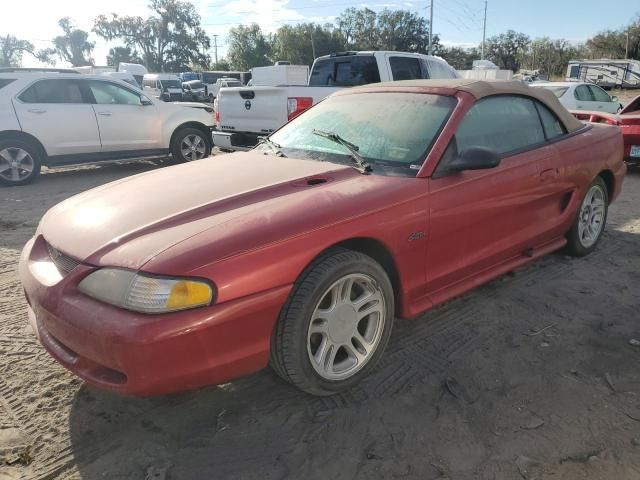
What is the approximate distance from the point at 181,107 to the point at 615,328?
8.07m

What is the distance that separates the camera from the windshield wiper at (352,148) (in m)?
2.93

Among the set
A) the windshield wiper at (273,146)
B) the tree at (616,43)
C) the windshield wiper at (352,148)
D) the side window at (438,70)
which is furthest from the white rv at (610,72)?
the windshield wiper at (352,148)

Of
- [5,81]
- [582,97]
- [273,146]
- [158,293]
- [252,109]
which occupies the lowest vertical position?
[582,97]

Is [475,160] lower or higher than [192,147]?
higher

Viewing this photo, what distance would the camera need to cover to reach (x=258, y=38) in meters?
76.8

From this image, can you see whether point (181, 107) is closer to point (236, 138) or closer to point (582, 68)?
point (236, 138)

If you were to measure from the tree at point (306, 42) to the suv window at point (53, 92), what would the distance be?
65.4 m

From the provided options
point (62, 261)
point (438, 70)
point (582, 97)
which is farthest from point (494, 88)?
point (582, 97)

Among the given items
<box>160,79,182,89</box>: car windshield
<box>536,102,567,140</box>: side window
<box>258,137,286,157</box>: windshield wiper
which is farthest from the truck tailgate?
<box>160,79,182,89</box>: car windshield

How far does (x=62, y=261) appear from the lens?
2.41 meters

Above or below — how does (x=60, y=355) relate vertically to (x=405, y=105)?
below

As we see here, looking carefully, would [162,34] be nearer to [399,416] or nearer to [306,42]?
[306,42]

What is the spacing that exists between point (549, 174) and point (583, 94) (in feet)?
34.3

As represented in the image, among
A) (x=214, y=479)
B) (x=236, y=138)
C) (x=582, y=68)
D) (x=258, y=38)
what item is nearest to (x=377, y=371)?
(x=214, y=479)
